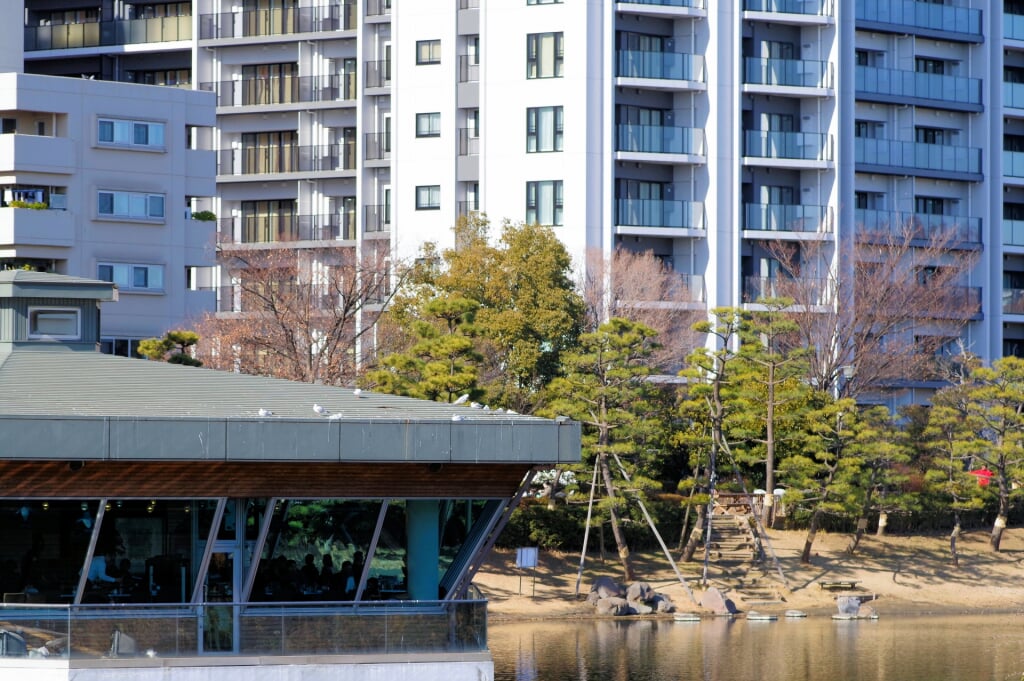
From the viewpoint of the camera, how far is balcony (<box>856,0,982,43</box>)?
73125mm

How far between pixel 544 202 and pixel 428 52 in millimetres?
7805

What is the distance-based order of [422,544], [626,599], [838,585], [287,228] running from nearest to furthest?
[422,544]
[626,599]
[838,585]
[287,228]

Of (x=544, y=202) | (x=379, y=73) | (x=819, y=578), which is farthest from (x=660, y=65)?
(x=819, y=578)

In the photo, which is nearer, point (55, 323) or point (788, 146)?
point (55, 323)

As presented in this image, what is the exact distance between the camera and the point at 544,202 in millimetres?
67312

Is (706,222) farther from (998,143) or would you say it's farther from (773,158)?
(998,143)

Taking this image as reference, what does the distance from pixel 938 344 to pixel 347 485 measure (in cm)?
4492

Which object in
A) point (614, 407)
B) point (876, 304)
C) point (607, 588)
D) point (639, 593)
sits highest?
point (876, 304)

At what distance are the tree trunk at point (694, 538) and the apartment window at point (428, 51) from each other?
2226 centimetres

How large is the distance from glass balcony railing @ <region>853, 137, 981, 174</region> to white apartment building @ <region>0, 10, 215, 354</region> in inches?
1025

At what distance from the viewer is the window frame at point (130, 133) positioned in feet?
198

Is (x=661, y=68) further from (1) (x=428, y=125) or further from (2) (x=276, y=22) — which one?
(2) (x=276, y=22)

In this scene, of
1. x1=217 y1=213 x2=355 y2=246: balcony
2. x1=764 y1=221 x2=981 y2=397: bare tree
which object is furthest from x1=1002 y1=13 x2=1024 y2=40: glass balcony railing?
x1=217 y1=213 x2=355 y2=246: balcony

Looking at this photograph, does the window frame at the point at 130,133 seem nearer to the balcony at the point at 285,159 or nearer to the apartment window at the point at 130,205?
the apartment window at the point at 130,205
